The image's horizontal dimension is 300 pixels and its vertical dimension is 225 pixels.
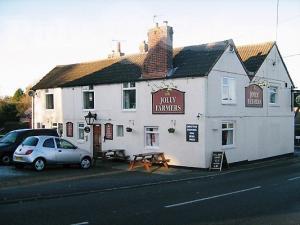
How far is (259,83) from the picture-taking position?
2720 centimetres

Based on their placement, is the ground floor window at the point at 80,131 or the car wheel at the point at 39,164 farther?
the ground floor window at the point at 80,131

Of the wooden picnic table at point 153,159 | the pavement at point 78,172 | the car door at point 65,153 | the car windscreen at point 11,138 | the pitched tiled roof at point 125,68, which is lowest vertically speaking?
the pavement at point 78,172

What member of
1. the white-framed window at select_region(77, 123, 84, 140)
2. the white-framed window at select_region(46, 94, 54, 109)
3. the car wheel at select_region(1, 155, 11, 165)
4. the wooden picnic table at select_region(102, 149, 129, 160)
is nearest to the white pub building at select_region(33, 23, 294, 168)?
the white-framed window at select_region(77, 123, 84, 140)

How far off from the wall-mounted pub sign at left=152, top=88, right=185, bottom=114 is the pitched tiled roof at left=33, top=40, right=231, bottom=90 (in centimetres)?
94

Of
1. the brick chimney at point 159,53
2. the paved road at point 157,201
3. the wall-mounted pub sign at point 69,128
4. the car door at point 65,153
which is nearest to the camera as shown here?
the paved road at point 157,201

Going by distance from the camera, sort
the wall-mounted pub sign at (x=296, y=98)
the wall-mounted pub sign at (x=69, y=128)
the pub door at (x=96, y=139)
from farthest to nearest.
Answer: the wall-mounted pub sign at (x=296, y=98) < the wall-mounted pub sign at (x=69, y=128) < the pub door at (x=96, y=139)

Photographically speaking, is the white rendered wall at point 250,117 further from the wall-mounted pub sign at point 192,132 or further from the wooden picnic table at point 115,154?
the wooden picnic table at point 115,154

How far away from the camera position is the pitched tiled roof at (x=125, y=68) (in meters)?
23.1

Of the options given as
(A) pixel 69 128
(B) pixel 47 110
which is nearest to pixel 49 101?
(B) pixel 47 110

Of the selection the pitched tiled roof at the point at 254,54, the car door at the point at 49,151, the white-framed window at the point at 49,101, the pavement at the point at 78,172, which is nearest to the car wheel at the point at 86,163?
the pavement at the point at 78,172

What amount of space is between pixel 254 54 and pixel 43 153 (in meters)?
15.5

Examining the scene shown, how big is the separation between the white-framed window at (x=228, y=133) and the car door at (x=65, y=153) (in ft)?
25.8

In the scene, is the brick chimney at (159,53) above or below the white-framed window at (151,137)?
above

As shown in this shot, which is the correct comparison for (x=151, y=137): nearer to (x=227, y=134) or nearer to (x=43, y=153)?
(x=227, y=134)
